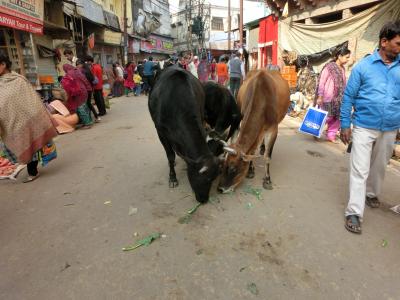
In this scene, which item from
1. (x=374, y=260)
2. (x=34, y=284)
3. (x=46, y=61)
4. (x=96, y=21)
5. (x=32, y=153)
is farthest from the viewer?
(x=96, y=21)

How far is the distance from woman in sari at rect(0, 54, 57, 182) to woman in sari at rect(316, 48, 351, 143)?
504 centimetres

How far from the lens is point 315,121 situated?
5.95m

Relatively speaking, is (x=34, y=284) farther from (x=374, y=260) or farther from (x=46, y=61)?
(x=46, y=61)

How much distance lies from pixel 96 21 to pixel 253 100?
13406mm

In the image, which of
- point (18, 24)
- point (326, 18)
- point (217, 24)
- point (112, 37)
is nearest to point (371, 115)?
point (18, 24)

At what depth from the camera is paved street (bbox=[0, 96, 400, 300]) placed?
2213 millimetres

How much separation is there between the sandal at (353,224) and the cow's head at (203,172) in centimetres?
141

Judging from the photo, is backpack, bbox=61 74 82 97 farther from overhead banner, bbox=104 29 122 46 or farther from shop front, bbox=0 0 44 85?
overhead banner, bbox=104 29 122 46

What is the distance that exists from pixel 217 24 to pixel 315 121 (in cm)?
4273

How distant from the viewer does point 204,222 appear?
309cm

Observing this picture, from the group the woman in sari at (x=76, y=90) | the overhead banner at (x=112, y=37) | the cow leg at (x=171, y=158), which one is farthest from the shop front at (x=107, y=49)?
the cow leg at (x=171, y=158)

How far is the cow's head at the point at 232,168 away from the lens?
3396 mm

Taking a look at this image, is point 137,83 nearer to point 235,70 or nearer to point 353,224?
point 235,70

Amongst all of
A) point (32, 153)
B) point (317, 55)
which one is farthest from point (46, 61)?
point (317, 55)
